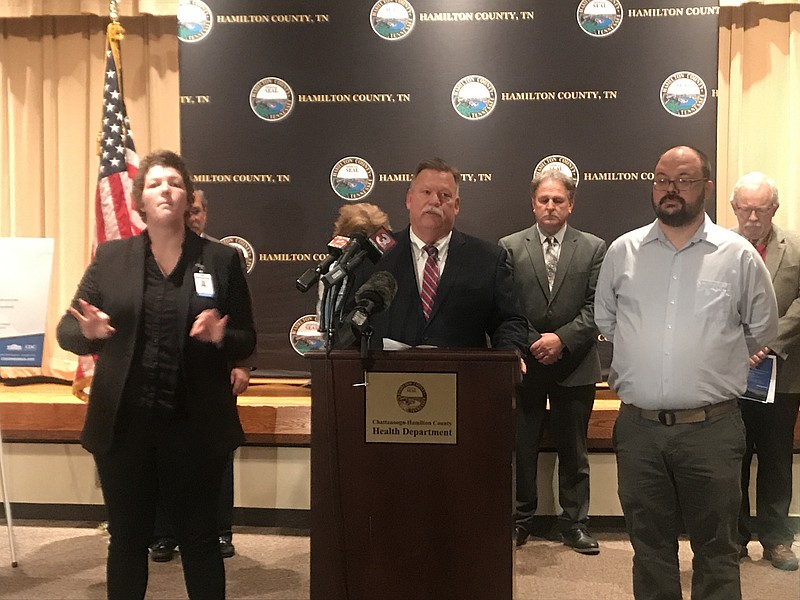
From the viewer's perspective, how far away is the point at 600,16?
15.3 ft

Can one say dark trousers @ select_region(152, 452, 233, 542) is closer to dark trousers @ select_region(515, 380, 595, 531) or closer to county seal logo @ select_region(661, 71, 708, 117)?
dark trousers @ select_region(515, 380, 595, 531)

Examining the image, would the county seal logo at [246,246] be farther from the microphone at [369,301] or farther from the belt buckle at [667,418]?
the belt buckle at [667,418]

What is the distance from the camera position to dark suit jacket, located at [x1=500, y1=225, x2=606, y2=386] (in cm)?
402

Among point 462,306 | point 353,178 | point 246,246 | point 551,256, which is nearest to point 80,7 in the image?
point 246,246

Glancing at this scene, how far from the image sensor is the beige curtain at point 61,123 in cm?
530

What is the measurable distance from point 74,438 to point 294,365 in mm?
1270

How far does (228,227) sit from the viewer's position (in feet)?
15.8

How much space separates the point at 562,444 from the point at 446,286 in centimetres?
164

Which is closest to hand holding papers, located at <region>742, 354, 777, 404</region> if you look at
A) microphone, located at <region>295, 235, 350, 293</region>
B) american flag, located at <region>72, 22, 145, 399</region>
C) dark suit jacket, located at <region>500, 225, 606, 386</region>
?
dark suit jacket, located at <region>500, 225, 606, 386</region>

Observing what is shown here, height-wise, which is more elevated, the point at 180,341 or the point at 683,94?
the point at 683,94

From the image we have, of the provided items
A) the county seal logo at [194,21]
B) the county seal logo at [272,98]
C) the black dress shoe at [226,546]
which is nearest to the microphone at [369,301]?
the black dress shoe at [226,546]

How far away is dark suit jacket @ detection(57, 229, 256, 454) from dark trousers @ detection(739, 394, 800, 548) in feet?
8.24

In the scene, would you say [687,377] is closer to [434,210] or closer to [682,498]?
[682,498]

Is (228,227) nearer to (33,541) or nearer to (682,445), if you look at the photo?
(33,541)
